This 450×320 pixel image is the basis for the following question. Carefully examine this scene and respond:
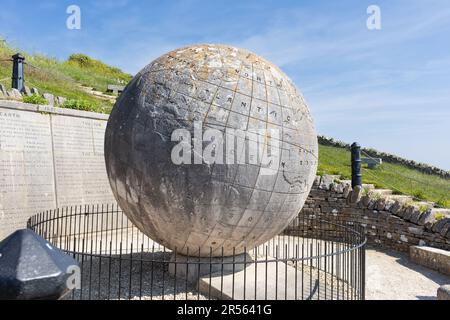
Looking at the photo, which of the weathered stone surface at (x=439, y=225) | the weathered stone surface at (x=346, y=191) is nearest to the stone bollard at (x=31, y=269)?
the weathered stone surface at (x=439, y=225)

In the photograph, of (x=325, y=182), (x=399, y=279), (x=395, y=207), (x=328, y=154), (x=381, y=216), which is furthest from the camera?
(x=328, y=154)

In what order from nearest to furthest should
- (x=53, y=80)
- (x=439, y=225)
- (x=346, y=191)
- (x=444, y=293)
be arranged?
1. (x=444, y=293)
2. (x=439, y=225)
3. (x=346, y=191)
4. (x=53, y=80)

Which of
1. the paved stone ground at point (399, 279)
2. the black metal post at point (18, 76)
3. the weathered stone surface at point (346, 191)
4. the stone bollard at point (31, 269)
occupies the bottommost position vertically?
the paved stone ground at point (399, 279)

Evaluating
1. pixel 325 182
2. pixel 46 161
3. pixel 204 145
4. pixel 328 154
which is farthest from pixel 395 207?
pixel 328 154

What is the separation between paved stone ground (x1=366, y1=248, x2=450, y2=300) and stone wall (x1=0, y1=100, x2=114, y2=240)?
24.2ft

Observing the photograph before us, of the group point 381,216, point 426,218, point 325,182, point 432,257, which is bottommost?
point 432,257

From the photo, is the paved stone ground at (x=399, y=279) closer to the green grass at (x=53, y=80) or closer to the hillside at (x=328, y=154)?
the hillside at (x=328, y=154)

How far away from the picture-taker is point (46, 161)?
30.3 feet

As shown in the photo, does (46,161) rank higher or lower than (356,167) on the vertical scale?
higher

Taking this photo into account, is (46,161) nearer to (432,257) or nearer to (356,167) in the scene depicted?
(356,167)

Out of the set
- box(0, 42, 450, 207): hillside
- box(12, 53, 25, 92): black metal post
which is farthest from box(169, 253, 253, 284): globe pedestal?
box(12, 53, 25, 92): black metal post

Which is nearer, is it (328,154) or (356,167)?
(356,167)

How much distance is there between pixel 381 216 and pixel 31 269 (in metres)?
9.49

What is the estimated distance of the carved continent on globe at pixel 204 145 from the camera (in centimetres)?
502
